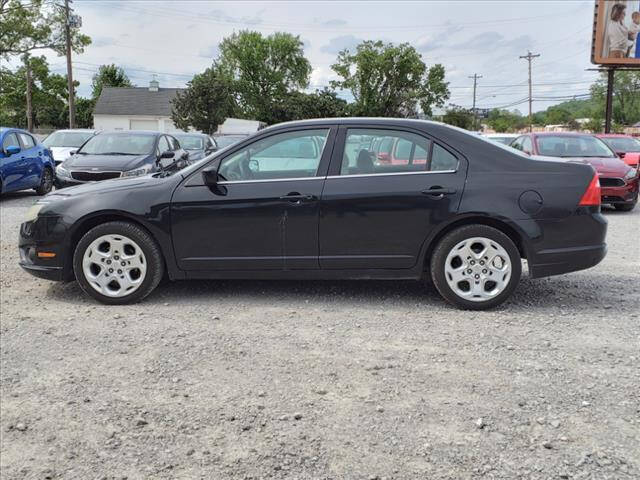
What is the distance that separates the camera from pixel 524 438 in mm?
2797

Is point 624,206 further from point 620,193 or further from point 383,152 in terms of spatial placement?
point 383,152

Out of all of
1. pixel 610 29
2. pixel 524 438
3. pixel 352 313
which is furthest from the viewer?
pixel 610 29

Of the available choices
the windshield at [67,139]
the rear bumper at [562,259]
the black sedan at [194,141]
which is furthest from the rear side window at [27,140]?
the rear bumper at [562,259]

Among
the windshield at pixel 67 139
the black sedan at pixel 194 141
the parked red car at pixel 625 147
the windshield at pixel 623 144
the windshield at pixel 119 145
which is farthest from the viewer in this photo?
the black sedan at pixel 194 141

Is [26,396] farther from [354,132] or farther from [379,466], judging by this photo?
[354,132]

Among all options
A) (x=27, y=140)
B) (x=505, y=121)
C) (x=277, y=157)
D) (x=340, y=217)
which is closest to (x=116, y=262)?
(x=277, y=157)

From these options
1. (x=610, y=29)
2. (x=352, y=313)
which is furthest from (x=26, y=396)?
(x=610, y=29)

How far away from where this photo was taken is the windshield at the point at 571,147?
455 inches

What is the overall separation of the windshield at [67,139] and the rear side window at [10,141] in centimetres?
373

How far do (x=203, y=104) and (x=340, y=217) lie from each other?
48.2m

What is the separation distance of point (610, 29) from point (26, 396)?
27893mm

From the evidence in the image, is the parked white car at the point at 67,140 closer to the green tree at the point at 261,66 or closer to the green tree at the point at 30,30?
the green tree at the point at 30,30

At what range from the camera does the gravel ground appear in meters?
2.66

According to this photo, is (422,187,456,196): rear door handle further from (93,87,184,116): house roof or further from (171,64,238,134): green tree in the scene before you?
(93,87,184,116): house roof
